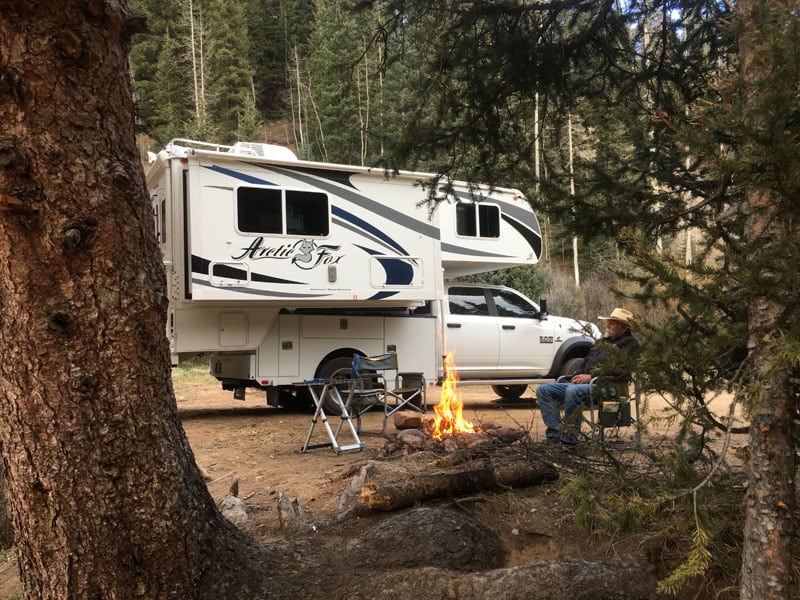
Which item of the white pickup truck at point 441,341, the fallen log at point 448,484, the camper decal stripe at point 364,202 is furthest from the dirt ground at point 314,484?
the camper decal stripe at point 364,202

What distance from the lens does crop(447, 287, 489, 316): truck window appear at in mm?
10305

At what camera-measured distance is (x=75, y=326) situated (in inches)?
90.0

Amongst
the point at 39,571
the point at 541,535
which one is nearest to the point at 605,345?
the point at 541,535

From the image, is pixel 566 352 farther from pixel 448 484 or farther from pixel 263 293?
pixel 448 484

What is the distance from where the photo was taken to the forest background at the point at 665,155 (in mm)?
1959

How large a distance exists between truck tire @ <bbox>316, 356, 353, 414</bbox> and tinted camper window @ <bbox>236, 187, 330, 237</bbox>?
1.72 meters

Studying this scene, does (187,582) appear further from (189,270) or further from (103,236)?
(189,270)

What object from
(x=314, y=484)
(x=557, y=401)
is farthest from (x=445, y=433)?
(x=314, y=484)

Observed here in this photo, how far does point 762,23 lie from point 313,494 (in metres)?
3.91

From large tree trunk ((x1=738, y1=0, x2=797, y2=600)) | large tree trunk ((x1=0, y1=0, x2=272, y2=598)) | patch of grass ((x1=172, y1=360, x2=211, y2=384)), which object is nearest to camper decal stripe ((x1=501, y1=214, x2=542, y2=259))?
patch of grass ((x1=172, y1=360, x2=211, y2=384))

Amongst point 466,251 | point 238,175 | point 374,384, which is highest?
point 238,175

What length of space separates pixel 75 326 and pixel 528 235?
29.2 ft

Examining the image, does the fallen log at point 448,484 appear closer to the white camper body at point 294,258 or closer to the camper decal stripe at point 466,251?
the white camper body at point 294,258

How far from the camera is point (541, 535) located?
359 centimetres
